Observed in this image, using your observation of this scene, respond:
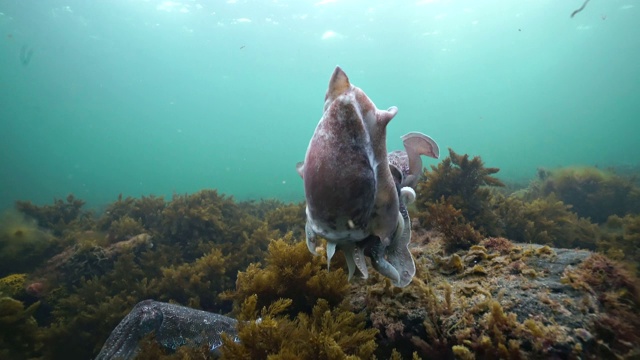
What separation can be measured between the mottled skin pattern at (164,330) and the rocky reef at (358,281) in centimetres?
13

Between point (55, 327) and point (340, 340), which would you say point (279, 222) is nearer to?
point (55, 327)

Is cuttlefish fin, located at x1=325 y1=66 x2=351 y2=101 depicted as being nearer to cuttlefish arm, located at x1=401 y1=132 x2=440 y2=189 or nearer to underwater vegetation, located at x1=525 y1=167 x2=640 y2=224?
cuttlefish arm, located at x1=401 y1=132 x2=440 y2=189

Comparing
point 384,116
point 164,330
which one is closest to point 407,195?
point 384,116

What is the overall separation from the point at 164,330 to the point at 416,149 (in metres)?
3.08

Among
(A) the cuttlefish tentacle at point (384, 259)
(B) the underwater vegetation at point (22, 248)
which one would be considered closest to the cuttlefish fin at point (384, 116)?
(A) the cuttlefish tentacle at point (384, 259)

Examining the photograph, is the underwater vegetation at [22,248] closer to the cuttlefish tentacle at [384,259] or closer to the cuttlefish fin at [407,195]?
the cuttlefish tentacle at [384,259]

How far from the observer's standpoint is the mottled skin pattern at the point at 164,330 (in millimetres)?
2770

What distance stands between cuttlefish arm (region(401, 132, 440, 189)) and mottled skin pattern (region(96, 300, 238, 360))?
2239 millimetres

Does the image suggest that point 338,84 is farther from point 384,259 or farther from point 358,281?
point 358,281

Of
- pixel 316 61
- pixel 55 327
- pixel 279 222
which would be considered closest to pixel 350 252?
pixel 55 327

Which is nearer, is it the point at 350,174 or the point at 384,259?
the point at 350,174

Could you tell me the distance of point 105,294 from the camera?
554cm

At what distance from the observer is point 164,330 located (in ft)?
9.55

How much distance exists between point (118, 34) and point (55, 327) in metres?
52.5
